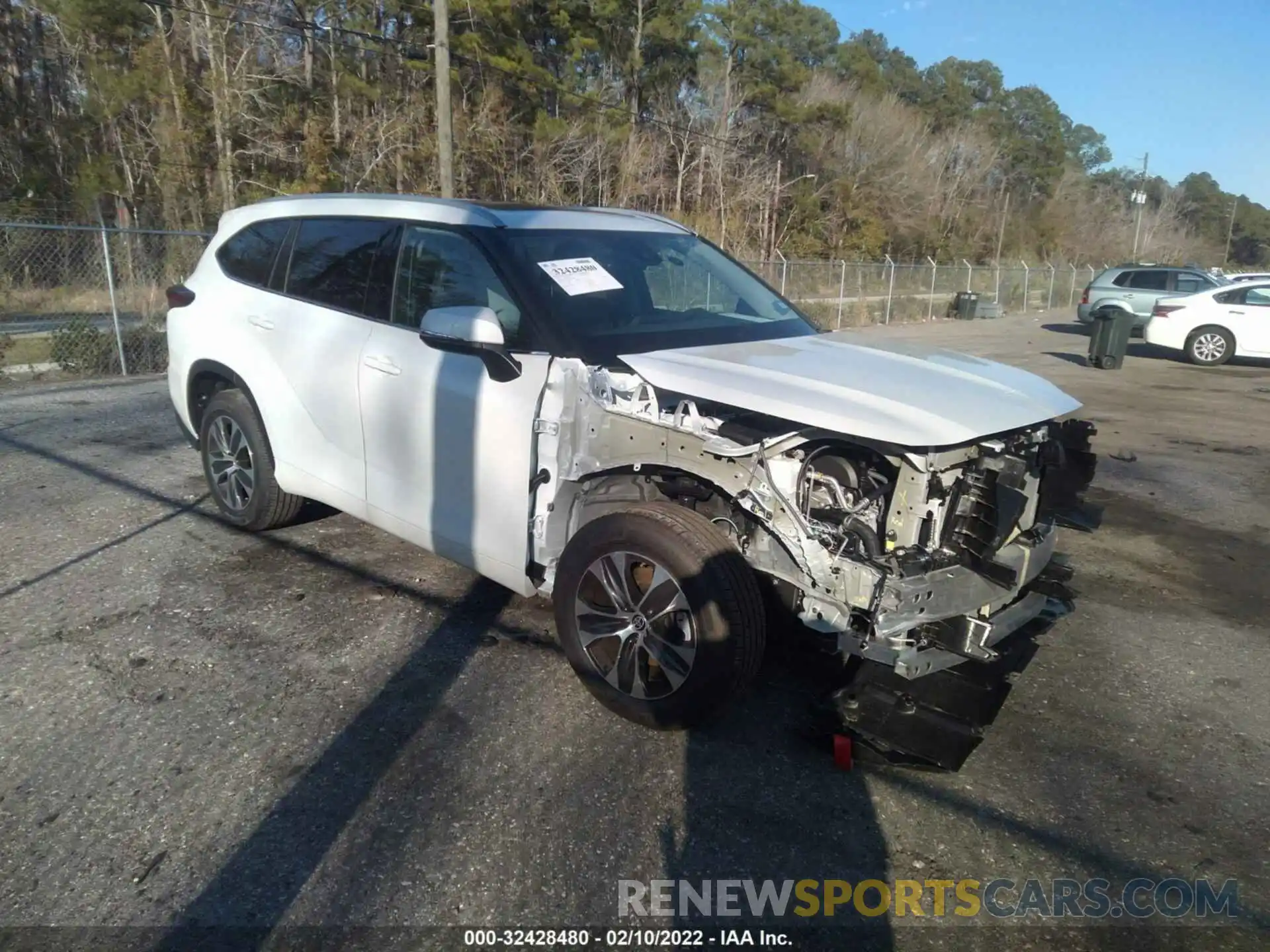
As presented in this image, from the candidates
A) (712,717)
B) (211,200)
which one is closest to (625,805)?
(712,717)

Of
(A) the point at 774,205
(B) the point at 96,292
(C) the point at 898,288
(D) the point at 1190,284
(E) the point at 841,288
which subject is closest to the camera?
(B) the point at 96,292

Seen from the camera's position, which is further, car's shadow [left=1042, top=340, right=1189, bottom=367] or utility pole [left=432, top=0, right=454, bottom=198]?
car's shadow [left=1042, top=340, right=1189, bottom=367]

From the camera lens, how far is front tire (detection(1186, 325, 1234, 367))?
1634cm

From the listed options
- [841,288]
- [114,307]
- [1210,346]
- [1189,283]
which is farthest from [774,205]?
[114,307]

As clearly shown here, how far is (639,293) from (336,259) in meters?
1.57

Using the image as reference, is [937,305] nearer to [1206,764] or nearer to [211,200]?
[211,200]

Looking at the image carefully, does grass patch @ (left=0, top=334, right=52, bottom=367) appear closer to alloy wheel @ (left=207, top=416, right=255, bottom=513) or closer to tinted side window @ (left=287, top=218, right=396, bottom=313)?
alloy wheel @ (left=207, top=416, right=255, bottom=513)

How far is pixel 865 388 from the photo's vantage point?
309 cm

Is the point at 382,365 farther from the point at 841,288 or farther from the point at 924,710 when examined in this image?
the point at 841,288

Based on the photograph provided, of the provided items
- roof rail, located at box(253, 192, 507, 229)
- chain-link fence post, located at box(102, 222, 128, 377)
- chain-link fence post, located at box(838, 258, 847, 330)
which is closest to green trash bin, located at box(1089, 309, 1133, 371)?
chain-link fence post, located at box(838, 258, 847, 330)

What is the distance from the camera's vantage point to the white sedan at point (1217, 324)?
16.1 metres

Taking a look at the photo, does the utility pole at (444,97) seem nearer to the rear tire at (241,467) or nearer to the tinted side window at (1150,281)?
the rear tire at (241,467)

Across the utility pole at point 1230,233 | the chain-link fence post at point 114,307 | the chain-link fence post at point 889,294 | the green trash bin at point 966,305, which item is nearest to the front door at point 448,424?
the chain-link fence post at point 114,307

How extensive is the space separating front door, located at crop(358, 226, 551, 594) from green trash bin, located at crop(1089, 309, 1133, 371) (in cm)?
1448
